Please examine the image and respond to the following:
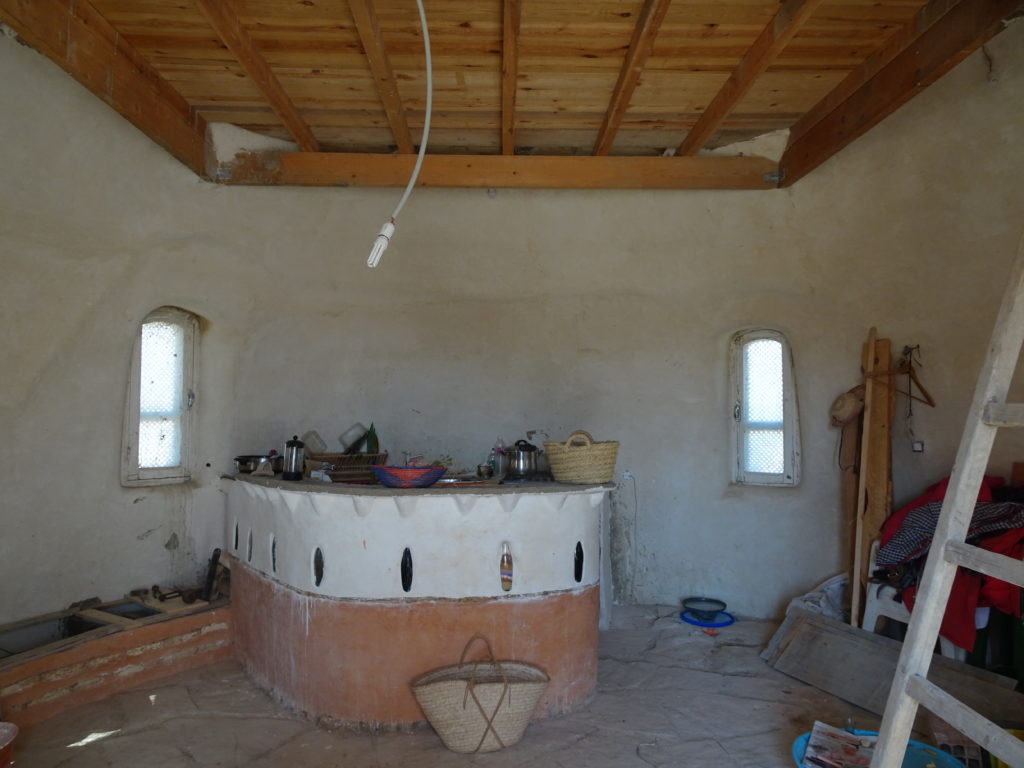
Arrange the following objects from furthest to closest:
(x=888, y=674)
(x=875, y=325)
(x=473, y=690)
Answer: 1. (x=875, y=325)
2. (x=888, y=674)
3. (x=473, y=690)

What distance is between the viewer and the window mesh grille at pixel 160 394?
4371 mm

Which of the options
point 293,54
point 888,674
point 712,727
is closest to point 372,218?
point 293,54

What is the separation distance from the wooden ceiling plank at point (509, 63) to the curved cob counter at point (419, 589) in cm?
207

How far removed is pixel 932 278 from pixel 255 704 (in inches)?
167

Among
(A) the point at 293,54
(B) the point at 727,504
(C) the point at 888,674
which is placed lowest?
(C) the point at 888,674

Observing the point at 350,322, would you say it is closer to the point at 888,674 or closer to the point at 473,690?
the point at 473,690

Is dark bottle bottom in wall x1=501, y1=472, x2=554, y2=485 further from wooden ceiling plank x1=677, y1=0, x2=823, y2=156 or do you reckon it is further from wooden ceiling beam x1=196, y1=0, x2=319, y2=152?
wooden ceiling beam x1=196, y1=0, x2=319, y2=152

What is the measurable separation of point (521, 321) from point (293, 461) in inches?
77.4

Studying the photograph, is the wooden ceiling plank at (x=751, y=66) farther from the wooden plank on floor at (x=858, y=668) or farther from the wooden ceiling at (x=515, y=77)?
the wooden plank on floor at (x=858, y=668)

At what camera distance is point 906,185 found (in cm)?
392

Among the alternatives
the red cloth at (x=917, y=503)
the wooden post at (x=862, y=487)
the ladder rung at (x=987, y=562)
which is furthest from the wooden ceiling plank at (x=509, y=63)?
the red cloth at (x=917, y=503)

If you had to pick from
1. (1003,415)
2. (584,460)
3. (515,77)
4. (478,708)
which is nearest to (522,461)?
(584,460)

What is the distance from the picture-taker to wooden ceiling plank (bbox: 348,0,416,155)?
2998 millimetres

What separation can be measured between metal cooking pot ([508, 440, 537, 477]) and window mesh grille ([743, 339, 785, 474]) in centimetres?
184
